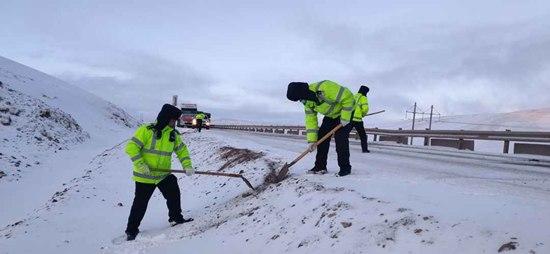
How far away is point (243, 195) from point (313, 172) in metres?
1.38

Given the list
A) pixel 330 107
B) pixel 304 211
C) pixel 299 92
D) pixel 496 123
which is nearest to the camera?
pixel 304 211

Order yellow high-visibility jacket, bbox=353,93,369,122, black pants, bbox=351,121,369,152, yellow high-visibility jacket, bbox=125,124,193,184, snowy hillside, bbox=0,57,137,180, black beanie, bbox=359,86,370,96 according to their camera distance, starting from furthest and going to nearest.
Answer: snowy hillside, bbox=0,57,137,180, black pants, bbox=351,121,369,152, black beanie, bbox=359,86,370,96, yellow high-visibility jacket, bbox=353,93,369,122, yellow high-visibility jacket, bbox=125,124,193,184

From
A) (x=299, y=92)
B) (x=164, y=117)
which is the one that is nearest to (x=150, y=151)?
(x=164, y=117)

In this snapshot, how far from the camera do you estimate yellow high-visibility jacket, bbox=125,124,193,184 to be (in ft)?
26.0

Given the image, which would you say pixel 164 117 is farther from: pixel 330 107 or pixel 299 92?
pixel 330 107

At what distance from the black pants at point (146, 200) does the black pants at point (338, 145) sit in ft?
8.34

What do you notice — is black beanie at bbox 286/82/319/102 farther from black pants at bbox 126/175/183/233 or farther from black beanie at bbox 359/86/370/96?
black beanie at bbox 359/86/370/96

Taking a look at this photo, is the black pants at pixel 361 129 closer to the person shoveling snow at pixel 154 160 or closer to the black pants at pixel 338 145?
the black pants at pixel 338 145

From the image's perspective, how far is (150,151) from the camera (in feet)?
26.6

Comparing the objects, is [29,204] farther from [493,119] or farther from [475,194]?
[493,119]

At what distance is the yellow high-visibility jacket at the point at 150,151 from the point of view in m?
7.91

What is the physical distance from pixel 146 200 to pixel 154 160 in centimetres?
75

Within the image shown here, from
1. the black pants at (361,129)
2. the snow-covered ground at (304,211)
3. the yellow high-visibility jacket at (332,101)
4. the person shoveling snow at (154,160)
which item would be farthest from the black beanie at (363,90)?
the person shoveling snow at (154,160)

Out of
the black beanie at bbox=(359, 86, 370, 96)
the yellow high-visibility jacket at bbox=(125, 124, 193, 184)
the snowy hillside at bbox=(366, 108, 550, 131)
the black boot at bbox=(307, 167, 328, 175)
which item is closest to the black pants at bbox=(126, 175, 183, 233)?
the yellow high-visibility jacket at bbox=(125, 124, 193, 184)
